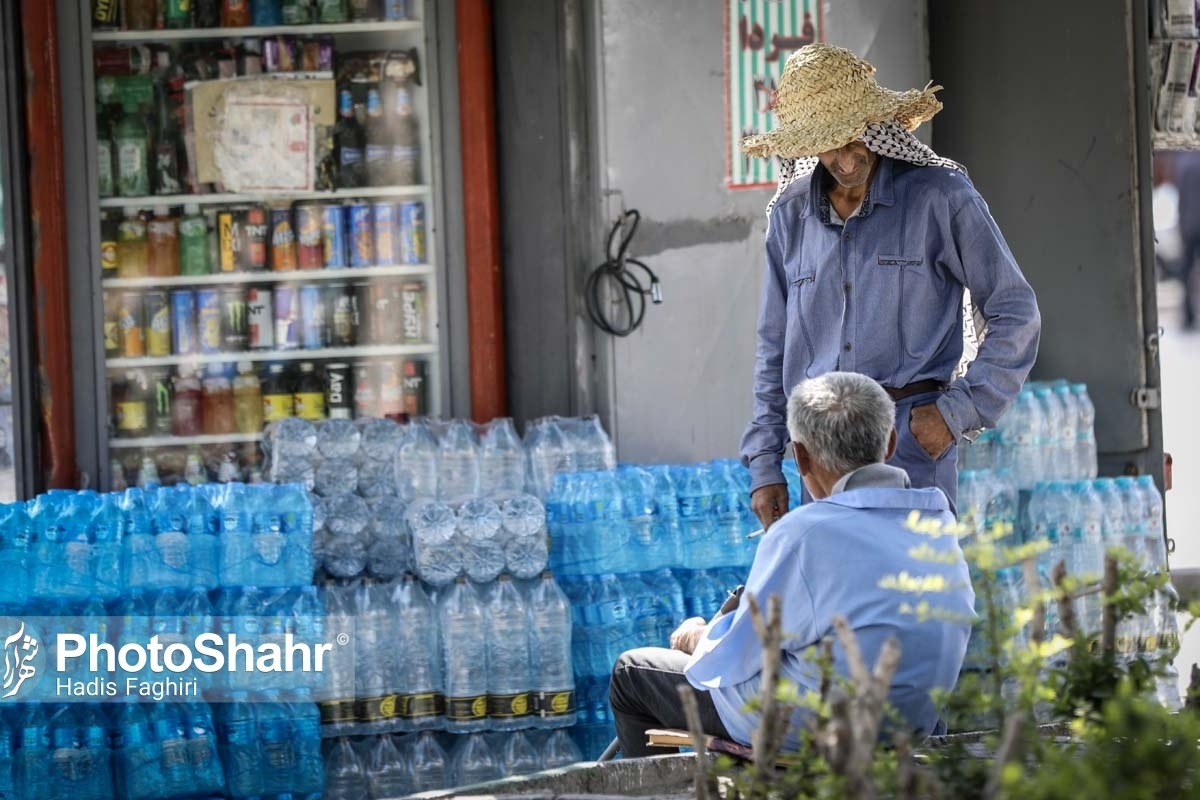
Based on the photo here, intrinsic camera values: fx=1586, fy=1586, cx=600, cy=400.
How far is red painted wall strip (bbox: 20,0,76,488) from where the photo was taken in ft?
20.6

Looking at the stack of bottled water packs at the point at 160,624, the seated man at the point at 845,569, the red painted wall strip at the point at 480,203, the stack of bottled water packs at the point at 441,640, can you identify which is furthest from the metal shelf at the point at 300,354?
the seated man at the point at 845,569

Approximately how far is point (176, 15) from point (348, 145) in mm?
874

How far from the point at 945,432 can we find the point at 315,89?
3.83m

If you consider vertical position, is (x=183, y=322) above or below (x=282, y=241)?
below

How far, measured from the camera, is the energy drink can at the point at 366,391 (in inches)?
261

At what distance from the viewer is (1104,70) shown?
6188 millimetres

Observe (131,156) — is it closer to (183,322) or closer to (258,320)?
(183,322)

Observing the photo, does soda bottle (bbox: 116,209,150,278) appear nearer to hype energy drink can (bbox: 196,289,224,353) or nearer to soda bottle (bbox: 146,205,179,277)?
soda bottle (bbox: 146,205,179,277)

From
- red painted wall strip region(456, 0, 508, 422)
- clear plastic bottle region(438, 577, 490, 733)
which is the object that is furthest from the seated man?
red painted wall strip region(456, 0, 508, 422)

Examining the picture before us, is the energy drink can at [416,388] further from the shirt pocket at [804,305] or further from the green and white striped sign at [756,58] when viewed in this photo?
the shirt pocket at [804,305]

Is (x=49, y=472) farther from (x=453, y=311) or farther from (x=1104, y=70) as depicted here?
(x=1104, y=70)

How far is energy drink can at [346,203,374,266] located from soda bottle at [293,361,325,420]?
49cm

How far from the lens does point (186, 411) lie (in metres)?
6.63

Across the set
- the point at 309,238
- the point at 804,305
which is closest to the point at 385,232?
the point at 309,238
